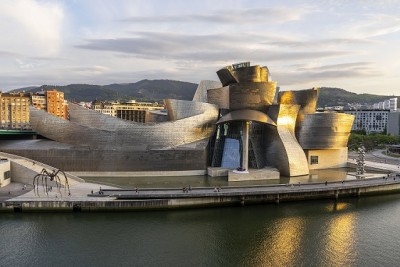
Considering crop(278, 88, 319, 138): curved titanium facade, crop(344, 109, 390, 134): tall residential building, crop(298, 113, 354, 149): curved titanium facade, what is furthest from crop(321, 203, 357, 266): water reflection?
crop(344, 109, 390, 134): tall residential building

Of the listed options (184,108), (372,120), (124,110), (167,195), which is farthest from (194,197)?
(372,120)

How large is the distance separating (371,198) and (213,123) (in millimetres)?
18422

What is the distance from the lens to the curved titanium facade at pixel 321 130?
138 ft

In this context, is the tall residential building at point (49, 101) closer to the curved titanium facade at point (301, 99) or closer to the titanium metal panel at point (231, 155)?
the titanium metal panel at point (231, 155)

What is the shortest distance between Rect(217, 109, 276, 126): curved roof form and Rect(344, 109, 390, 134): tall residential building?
92047mm

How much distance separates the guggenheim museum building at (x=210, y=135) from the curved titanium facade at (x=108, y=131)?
0.11 m

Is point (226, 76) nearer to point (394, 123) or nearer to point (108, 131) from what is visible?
point (108, 131)

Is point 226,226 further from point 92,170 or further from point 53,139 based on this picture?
point 53,139

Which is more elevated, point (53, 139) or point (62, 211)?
point (53, 139)

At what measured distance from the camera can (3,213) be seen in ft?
83.6

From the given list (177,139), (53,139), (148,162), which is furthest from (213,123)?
(53,139)

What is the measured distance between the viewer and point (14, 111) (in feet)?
314

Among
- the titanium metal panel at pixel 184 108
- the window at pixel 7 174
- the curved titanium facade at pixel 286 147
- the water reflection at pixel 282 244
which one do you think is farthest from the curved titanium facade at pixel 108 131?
the water reflection at pixel 282 244

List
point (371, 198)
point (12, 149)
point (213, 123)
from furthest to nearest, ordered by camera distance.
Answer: point (213, 123), point (12, 149), point (371, 198)
